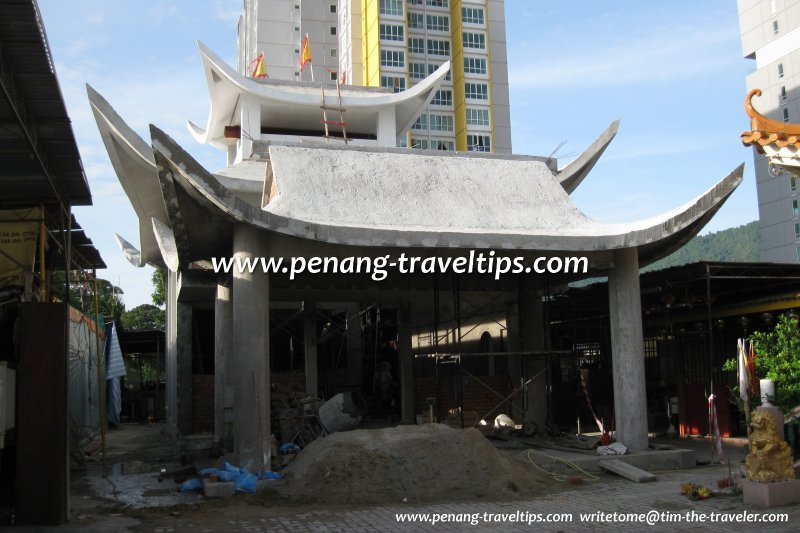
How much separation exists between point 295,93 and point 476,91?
37975 mm

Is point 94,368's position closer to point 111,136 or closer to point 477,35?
point 111,136

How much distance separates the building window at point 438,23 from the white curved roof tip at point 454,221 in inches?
2320

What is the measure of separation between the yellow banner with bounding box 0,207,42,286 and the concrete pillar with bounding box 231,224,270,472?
316cm

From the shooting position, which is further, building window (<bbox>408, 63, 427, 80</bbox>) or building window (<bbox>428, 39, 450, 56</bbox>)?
building window (<bbox>428, 39, 450, 56</bbox>)

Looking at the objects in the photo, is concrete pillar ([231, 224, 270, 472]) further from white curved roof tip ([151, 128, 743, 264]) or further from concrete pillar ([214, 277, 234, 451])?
concrete pillar ([214, 277, 234, 451])

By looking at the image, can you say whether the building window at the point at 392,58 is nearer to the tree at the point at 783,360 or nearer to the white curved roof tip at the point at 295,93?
the white curved roof tip at the point at 295,93

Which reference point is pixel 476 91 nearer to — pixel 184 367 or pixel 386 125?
pixel 386 125

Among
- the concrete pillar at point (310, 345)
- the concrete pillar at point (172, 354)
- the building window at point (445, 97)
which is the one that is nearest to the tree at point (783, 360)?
the concrete pillar at point (310, 345)

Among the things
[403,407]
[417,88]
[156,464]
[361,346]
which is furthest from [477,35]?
[156,464]

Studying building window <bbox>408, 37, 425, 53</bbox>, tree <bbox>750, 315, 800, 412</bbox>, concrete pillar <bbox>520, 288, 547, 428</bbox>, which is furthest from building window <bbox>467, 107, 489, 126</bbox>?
tree <bbox>750, 315, 800, 412</bbox>

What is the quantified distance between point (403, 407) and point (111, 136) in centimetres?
1006

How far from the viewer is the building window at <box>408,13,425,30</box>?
71375mm

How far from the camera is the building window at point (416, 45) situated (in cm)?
7111

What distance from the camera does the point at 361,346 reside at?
25.4 m
